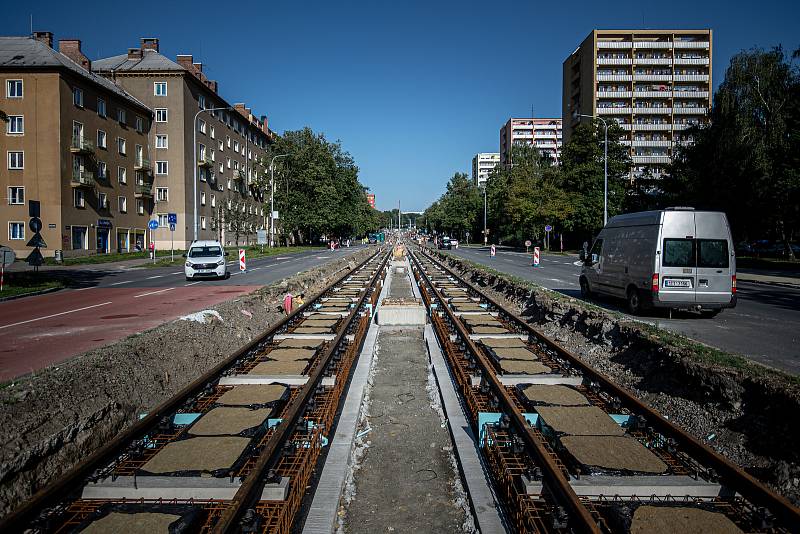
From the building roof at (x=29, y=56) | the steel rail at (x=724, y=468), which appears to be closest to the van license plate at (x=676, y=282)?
the steel rail at (x=724, y=468)

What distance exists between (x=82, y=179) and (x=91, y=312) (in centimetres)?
3104

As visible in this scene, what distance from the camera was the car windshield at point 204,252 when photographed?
25.2 metres

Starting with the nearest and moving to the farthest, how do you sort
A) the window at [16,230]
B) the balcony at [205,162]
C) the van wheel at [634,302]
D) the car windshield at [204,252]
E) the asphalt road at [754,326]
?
the asphalt road at [754,326]
the van wheel at [634,302]
the car windshield at [204,252]
the window at [16,230]
the balcony at [205,162]

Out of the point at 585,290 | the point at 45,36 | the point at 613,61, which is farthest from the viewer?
the point at 613,61

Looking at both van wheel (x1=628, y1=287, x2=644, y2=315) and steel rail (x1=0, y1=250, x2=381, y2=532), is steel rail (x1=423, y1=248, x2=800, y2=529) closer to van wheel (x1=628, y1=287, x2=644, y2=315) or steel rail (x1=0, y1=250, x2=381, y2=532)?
steel rail (x1=0, y1=250, x2=381, y2=532)

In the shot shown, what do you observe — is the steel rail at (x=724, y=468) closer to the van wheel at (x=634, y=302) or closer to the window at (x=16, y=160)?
the van wheel at (x=634, y=302)

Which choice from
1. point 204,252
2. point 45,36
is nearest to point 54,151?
point 45,36

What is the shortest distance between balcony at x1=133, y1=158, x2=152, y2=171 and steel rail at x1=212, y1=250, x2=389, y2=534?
47893 millimetres

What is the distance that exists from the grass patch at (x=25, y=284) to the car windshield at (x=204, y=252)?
5548mm

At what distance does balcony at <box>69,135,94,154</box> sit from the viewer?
39528mm

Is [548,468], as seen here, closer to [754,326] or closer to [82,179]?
[754,326]

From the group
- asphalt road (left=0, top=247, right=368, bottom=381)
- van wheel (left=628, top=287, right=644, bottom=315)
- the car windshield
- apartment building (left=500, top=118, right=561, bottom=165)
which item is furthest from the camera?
apartment building (left=500, top=118, right=561, bottom=165)

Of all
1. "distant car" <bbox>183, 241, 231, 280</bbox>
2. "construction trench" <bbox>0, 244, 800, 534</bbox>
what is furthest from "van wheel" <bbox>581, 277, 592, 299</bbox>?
"distant car" <bbox>183, 241, 231, 280</bbox>

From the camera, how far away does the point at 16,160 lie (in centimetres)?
3856
